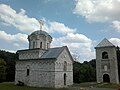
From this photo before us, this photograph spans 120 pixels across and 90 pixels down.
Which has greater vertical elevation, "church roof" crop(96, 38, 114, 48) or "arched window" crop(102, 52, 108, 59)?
"church roof" crop(96, 38, 114, 48)

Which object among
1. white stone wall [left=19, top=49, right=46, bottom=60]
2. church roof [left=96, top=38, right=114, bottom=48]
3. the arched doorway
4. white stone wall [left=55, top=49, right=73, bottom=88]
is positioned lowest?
the arched doorway

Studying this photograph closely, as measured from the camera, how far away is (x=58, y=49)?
36.7m

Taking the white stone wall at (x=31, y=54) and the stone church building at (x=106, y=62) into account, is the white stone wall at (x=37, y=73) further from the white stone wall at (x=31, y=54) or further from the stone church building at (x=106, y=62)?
the stone church building at (x=106, y=62)

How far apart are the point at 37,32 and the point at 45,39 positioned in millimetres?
2437

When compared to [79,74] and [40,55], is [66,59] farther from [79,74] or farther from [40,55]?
[79,74]

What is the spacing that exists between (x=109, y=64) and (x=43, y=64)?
17.5 metres

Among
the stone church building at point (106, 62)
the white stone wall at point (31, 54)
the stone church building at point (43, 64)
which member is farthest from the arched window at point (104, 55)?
the white stone wall at point (31, 54)

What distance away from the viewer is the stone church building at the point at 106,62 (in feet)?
138

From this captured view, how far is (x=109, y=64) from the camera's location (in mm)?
43219

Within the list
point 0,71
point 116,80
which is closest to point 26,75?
point 0,71

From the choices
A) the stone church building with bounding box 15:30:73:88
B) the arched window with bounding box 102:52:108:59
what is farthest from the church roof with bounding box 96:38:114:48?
the stone church building with bounding box 15:30:73:88

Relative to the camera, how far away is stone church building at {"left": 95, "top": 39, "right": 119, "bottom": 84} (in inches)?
1661

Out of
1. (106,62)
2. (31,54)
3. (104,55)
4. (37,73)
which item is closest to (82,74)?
(104,55)

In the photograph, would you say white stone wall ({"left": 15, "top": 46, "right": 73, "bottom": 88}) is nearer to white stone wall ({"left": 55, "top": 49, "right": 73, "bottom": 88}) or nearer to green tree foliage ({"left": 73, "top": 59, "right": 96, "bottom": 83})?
white stone wall ({"left": 55, "top": 49, "right": 73, "bottom": 88})
